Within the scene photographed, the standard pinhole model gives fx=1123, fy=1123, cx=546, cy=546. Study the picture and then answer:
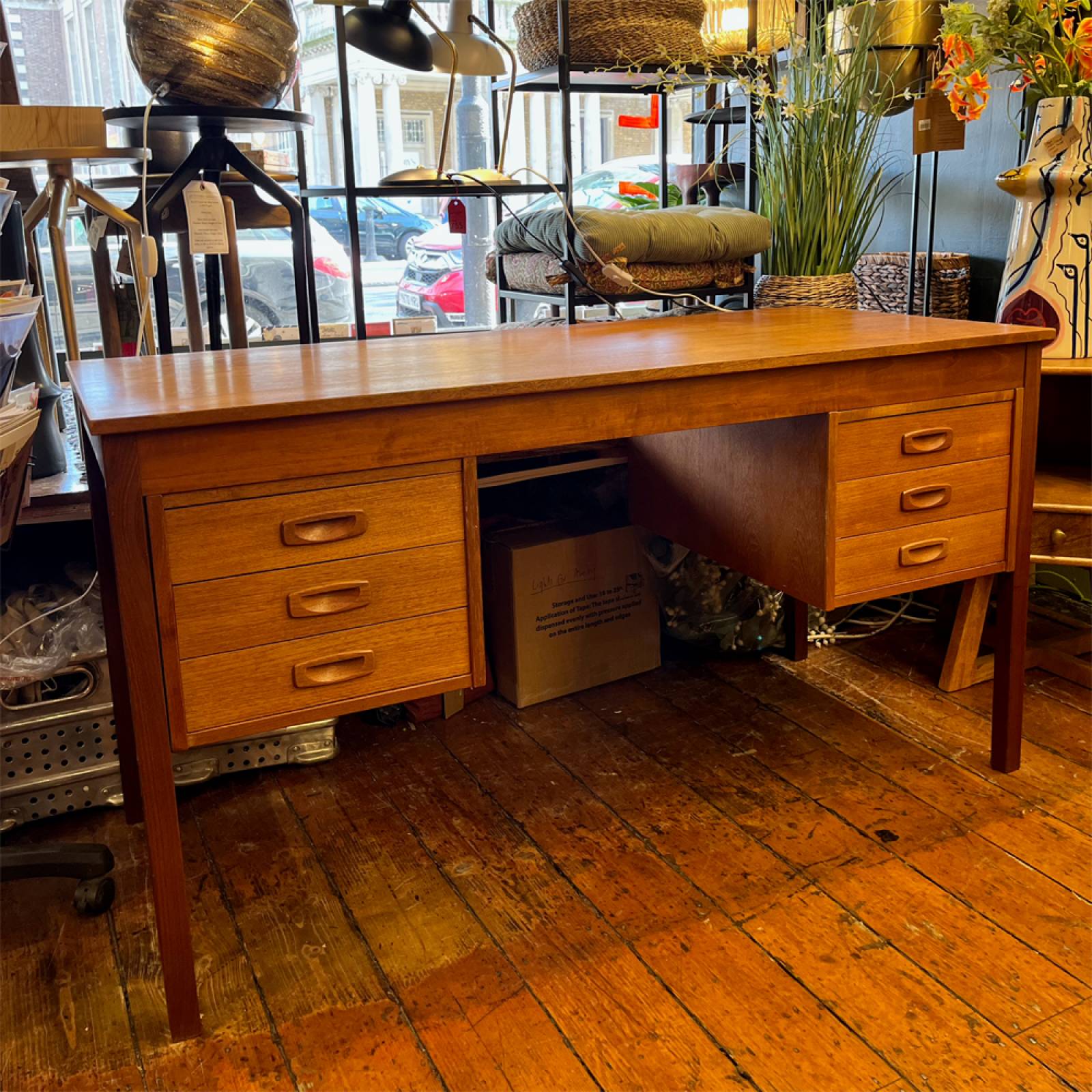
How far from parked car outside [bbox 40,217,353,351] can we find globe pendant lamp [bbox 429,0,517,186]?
42.1 inches

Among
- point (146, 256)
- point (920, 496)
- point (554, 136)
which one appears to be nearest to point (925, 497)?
point (920, 496)

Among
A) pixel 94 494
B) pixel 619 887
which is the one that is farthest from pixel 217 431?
pixel 619 887

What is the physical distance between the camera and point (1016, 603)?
1.96 m

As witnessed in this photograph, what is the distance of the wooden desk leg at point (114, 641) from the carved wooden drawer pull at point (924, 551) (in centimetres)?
123

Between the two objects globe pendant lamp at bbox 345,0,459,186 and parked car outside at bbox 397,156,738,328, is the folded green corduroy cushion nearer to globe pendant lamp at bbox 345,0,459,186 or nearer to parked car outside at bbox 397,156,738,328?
globe pendant lamp at bbox 345,0,459,186

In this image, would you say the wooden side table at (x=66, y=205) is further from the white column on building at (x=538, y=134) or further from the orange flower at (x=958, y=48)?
the white column on building at (x=538, y=134)

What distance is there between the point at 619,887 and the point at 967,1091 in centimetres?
56

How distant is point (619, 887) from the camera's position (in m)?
1.69

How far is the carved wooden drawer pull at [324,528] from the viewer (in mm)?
1381

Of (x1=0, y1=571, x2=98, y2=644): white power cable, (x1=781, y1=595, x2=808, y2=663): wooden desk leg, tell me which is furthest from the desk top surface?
(x1=781, y1=595, x2=808, y2=663): wooden desk leg

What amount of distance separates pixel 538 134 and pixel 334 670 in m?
2.54

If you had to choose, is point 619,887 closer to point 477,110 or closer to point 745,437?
point 745,437

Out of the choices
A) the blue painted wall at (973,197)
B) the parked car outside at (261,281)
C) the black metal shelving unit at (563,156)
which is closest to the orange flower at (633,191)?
the black metal shelving unit at (563,156)

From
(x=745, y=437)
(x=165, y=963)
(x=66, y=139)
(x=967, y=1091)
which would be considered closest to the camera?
(x=967, y=1091)
